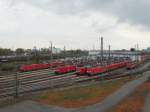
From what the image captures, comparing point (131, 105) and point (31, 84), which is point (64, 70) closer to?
point (31, 84)

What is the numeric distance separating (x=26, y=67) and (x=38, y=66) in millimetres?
3719

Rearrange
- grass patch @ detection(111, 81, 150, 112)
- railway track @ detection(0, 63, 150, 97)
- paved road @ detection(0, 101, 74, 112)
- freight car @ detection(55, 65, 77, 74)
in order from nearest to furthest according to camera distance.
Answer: paved road @ detection(0, 101, 74, 112) → grass patch @ detection(111, 81, 150, 112) → railway track @ detection(0, 63, 150, 97) → freight car @ detection(55, 65, 77, 74)

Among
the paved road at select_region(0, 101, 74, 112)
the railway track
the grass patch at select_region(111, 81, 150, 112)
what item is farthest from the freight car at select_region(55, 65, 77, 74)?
the paved road at select_region(0, 101, 74, 112)

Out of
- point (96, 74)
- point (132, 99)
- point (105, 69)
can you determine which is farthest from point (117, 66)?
point (132, 99)

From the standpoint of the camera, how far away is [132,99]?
2111 cm

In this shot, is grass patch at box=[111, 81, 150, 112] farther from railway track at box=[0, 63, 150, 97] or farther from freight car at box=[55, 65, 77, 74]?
freight car at box=[55, 65, 77, 74]

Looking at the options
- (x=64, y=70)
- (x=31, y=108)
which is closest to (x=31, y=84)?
A: (x=31, y=108)

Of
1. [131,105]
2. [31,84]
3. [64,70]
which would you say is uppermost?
[64,70]

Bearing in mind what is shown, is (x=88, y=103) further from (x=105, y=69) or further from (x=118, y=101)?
(x=105, y=69)

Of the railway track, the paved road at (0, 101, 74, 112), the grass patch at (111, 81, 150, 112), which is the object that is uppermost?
the paved road at (0, 101, 74, 112)

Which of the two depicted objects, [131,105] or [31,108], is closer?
[31,108]

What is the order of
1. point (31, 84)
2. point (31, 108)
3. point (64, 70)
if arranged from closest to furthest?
1. point (31, 108)
2. point (31, 84)
3. point (64, 70)

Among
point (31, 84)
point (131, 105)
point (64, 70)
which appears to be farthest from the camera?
point (64, 70)

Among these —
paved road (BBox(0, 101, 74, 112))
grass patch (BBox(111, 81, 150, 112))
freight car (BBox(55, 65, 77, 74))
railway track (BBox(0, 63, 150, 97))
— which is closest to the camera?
paved road (BBox(0, 101, 74, 112))
